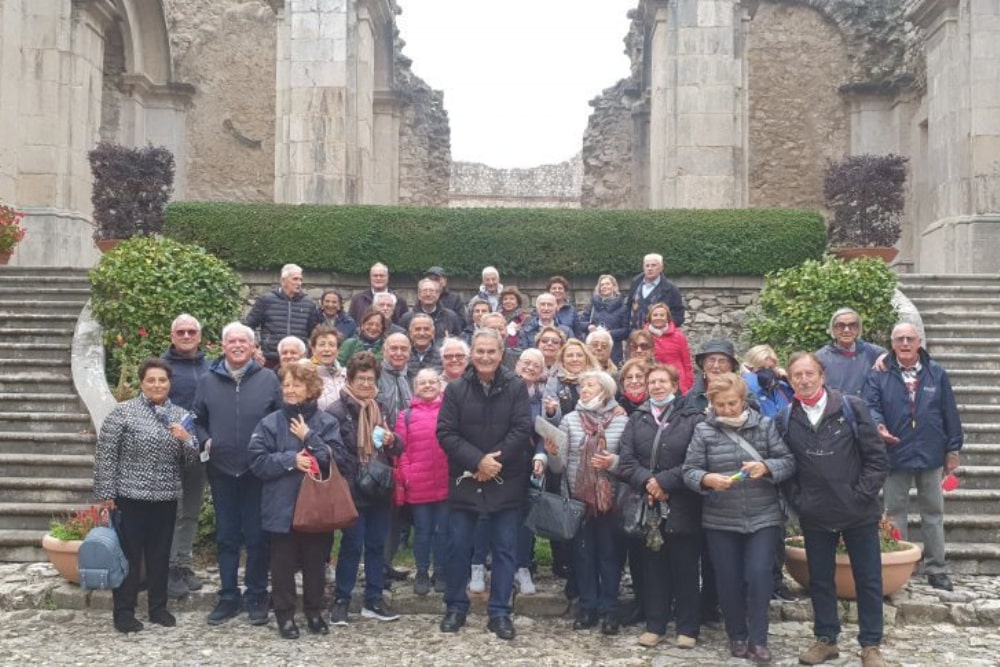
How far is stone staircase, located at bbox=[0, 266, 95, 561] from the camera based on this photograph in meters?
7.42

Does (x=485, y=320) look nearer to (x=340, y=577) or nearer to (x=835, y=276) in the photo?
(x=340, y=577)

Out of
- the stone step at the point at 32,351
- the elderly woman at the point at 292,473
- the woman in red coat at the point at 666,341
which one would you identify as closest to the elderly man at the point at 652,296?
the woman in red coat at the point at 666,341

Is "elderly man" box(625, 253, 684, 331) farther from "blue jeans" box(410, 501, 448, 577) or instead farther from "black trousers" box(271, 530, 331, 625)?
"black trousers" box(271, 530, 331, 625)

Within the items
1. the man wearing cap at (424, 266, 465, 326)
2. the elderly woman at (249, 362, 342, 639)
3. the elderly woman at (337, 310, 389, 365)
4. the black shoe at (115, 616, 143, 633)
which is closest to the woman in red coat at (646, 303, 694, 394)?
the man wearing cap at (424, 266, 465, 326)

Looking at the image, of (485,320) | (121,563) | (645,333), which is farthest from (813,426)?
(121,563)

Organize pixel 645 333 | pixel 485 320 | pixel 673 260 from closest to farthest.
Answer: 1. pixel 645 333
2. pixel 485 320
3. pixel 673 260

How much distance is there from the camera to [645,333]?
6910mm

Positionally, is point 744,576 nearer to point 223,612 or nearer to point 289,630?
point 289,630

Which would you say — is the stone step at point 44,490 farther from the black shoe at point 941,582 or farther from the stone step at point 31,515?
the black shoe at point 941,582

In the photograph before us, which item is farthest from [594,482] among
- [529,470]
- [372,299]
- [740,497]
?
[372,299]

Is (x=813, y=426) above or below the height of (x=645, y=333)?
below

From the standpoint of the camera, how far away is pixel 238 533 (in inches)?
234

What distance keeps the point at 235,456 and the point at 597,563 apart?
2307mm

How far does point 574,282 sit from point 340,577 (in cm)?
655
